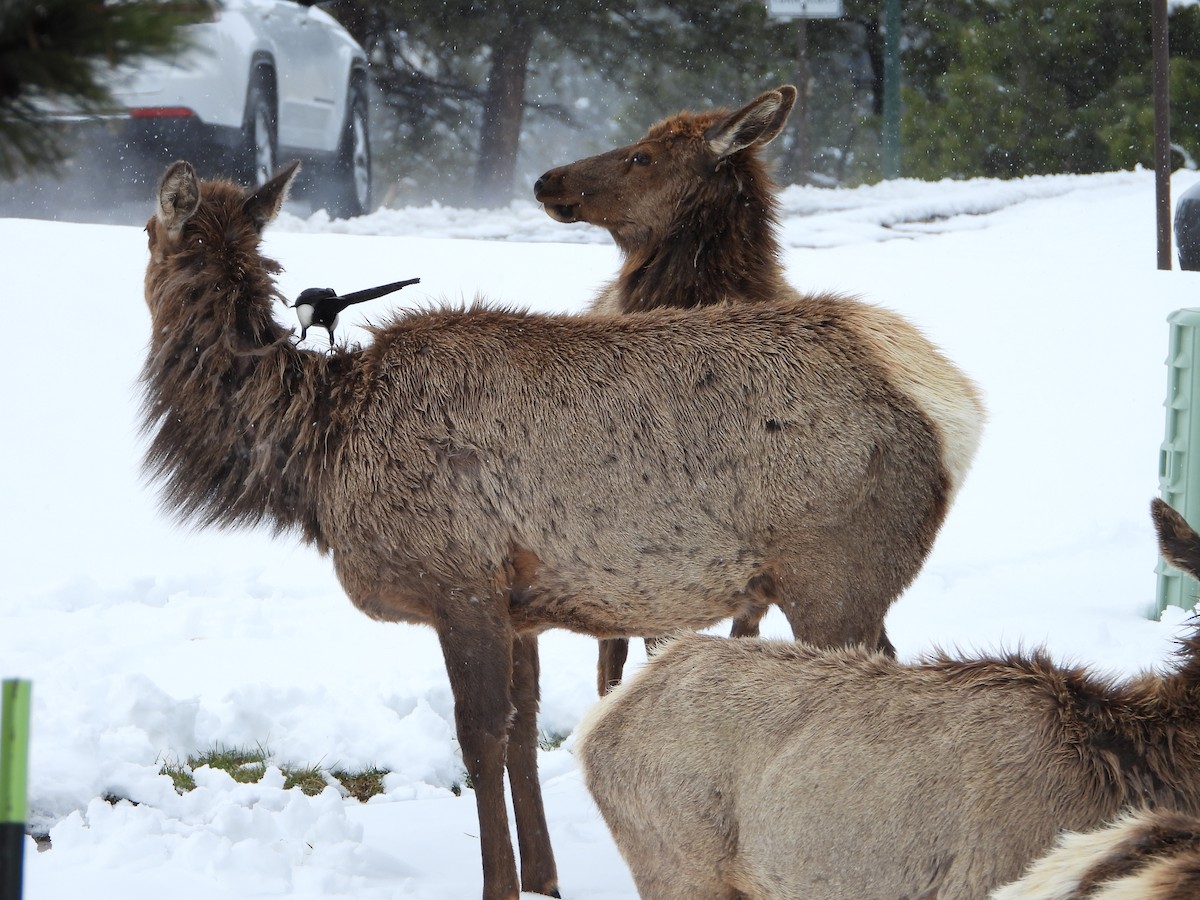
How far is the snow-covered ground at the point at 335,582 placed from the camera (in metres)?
4.76

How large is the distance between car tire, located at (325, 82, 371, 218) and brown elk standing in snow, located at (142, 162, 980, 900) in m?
12.9

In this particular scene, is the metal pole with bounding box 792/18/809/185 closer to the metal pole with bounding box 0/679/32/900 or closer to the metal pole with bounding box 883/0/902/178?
the metal pole with bounding box 883/0/902/178

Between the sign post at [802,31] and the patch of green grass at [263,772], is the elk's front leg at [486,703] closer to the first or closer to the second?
the patch of green grass at [263,772]

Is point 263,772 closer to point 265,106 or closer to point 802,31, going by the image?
point 265,106

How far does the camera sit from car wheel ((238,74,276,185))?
543 inches

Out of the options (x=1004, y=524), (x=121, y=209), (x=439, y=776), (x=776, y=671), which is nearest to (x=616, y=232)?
(x=439, y=776)

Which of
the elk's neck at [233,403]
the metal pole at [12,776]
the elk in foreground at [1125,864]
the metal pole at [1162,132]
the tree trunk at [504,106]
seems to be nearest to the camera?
the metal pole at [12,776]

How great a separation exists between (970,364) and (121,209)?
8.86 meters

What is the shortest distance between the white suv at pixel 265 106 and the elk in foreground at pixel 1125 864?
31.7ft

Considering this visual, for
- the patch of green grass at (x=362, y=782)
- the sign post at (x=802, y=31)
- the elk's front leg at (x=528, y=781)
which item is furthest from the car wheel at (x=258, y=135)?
the elk's front leg at (x=528, y=781)

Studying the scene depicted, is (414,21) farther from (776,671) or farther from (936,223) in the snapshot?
(776,671)

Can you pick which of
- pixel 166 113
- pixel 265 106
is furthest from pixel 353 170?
pixel 166 113

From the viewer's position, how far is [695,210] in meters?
5.77

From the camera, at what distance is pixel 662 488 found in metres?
4.44
